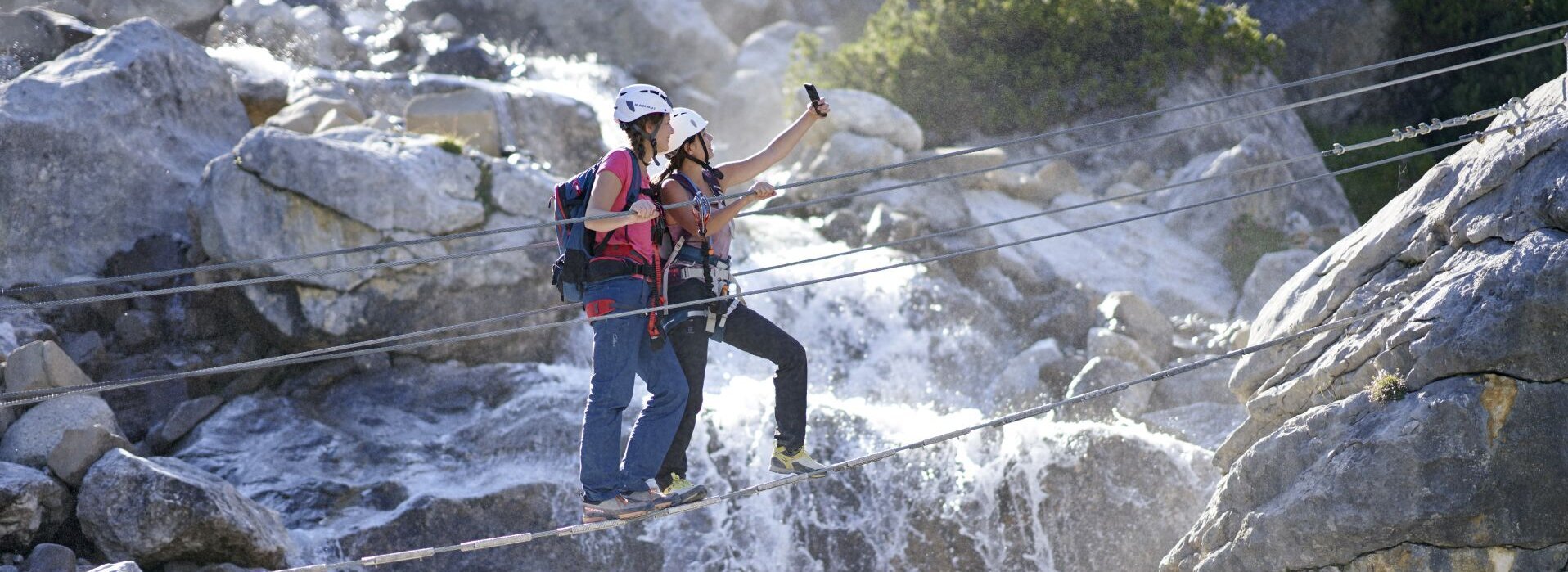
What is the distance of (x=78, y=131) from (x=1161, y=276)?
12731 mm

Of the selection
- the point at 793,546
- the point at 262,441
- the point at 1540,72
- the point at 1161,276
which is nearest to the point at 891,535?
the point at 793,546

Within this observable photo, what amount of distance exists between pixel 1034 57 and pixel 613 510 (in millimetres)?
14861

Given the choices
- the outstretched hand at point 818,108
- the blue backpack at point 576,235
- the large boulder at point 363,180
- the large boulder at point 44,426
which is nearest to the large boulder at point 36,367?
the large boulder at point 44,426

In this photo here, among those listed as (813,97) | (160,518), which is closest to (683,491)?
(813,97)

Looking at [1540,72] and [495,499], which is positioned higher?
[1540,72]

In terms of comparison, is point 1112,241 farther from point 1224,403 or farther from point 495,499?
point 495,499

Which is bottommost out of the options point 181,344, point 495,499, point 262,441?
point 495,499

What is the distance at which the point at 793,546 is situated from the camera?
39.3 ft

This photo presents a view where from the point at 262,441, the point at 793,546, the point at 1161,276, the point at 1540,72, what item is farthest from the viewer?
the point at 1540,72

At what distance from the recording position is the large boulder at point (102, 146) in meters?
14.5

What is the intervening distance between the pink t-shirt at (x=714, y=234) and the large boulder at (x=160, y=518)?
5.46 metres

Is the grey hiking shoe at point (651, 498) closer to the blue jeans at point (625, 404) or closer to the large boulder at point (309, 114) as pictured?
the blue jeans at point (625, 404)

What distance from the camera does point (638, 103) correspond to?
7.19 metres

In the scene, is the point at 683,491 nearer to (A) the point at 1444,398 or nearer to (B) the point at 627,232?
(B) the point at 627,232
